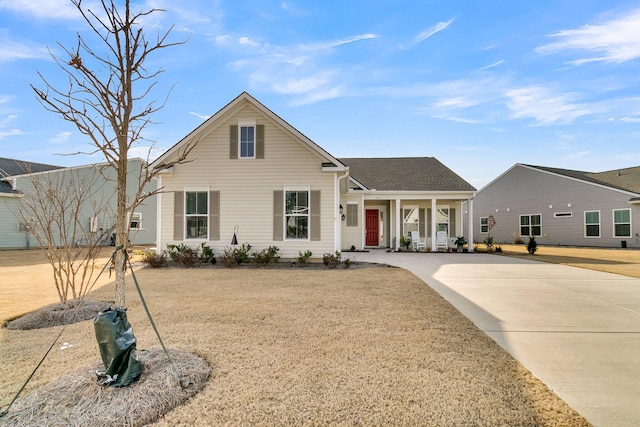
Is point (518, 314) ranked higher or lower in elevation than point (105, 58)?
lower

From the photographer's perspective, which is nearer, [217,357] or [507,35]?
[217,357]

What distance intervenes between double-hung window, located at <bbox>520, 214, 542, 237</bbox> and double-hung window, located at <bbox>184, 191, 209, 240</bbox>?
2336cm

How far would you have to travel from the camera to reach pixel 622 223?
2062cm

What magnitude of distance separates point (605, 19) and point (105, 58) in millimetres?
11656

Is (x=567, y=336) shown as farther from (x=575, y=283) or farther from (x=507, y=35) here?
(x=507, y=35)

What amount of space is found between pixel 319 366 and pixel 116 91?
3340 mm

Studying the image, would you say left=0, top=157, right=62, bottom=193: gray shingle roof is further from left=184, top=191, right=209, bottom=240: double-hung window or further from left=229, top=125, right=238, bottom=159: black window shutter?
left=229, top=125, right=238, bottom=159: black window shutter

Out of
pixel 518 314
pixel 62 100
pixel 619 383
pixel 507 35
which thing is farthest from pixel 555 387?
pixel 507 35

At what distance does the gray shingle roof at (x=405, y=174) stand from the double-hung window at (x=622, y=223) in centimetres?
1038

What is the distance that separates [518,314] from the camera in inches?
223

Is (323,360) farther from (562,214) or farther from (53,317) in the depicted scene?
(562,214)

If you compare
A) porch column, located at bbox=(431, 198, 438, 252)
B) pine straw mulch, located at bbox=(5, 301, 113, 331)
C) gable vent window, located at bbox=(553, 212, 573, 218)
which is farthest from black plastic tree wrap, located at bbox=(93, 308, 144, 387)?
gable vent window, located at bbox=(553, 212, 573, 218)

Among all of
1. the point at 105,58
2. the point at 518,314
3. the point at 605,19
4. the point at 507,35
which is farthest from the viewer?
the point at 507,35

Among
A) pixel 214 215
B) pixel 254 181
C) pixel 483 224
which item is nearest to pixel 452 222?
pixel 483 224
